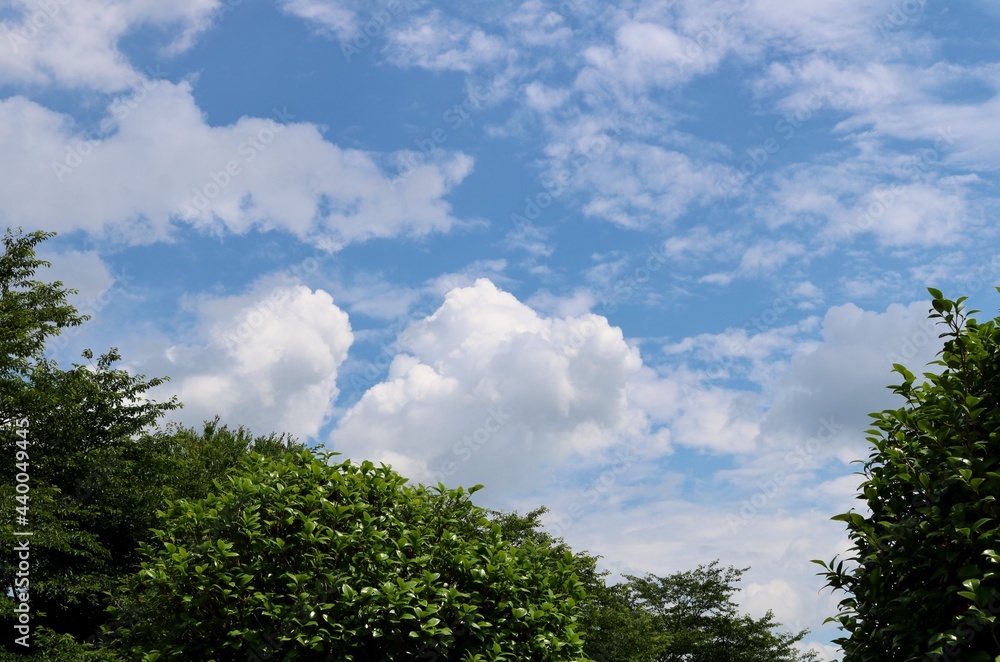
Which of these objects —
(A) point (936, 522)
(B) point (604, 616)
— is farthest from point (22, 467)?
(A) point (936, 522)

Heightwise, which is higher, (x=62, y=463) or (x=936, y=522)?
(x=62, y=463)

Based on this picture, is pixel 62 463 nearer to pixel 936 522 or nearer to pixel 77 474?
pixel 77 474

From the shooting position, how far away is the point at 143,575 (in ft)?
26.2

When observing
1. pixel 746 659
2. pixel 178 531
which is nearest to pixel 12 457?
pixel 178 531

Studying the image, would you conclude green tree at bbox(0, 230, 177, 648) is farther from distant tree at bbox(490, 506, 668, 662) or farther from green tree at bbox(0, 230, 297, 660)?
distant tree at bbox(490, 506, 668, 662)

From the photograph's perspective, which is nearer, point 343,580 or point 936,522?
point 936,522

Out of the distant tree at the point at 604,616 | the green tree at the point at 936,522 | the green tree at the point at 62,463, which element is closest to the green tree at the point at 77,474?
the green tree at the point at 62,463

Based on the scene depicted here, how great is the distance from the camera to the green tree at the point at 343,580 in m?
7.16

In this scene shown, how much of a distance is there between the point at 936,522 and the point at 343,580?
4.75 meters

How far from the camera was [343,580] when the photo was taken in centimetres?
730

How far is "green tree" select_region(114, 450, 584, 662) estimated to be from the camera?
23.5 feet

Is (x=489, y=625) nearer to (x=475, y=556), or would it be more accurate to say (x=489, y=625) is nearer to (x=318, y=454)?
(x=475, y=556)

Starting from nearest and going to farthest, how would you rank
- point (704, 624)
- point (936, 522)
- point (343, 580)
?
point (936, 522)
point (343, 580)
point (704, 624)

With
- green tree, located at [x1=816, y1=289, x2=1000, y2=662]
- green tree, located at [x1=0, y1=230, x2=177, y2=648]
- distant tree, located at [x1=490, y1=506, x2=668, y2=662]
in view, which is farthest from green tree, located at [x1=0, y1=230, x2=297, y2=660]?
green tree, located at [x1=816, y1=289, x2=1000, y2=662]
